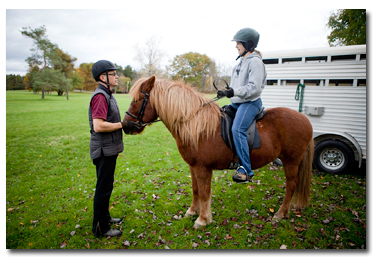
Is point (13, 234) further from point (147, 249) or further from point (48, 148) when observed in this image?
point (48, 148)

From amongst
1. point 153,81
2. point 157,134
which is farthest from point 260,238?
point 157,134

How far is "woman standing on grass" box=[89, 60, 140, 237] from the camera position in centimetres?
264

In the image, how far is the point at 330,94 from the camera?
5406 millimetres

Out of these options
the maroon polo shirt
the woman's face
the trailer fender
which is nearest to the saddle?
the woman's face

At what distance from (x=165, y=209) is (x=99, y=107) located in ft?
8.42

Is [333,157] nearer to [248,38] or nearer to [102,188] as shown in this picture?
[248,38]

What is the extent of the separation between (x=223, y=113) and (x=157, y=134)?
811cm

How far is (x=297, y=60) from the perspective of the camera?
5.73 m

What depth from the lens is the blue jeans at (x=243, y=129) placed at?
288 cm

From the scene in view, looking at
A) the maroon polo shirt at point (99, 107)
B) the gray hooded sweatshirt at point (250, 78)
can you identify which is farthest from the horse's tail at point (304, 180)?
the maroon polo shirt at point (99, 107)

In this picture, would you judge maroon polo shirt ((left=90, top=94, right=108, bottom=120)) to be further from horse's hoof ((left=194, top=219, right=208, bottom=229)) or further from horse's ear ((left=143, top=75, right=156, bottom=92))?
horse's hoof ((left=194, top=219, right=208, bottom=229))

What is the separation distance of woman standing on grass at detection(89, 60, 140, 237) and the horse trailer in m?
5.36

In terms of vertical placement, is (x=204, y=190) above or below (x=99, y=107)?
below

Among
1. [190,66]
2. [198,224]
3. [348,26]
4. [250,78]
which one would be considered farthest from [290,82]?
[190,66]
